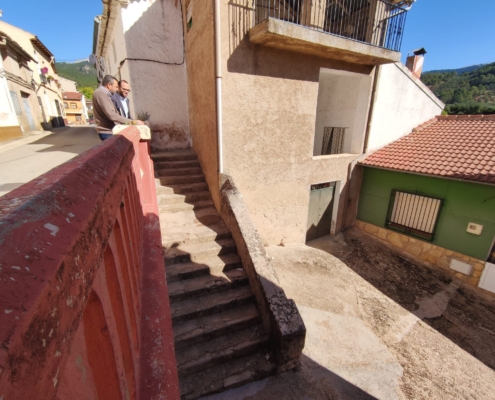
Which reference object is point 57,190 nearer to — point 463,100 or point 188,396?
point 188,396

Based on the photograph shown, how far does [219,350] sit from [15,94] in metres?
18.2

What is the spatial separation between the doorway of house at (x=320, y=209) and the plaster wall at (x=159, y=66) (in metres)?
5.02

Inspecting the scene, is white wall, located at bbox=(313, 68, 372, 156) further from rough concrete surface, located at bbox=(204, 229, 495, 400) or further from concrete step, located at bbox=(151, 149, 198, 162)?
concrete step, located at bbox=(151, 149, 198, 162)

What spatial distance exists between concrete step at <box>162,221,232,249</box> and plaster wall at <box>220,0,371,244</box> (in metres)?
Result: 1.34

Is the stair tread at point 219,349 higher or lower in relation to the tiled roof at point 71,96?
lower

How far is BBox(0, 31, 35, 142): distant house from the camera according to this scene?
39.7 feet

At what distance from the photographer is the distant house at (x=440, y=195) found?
702 centimetres

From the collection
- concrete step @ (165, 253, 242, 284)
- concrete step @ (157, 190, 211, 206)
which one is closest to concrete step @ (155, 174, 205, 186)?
concrete step @ (157, 190, 211, 206)

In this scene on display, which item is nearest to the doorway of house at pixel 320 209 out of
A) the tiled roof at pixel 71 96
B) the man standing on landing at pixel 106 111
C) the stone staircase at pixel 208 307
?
the stone staircase at pixel 208 307

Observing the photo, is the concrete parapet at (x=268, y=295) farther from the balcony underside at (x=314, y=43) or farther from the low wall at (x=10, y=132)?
the low wall at (x=10, y=132)

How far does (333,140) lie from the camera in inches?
390

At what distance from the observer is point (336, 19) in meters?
7.98

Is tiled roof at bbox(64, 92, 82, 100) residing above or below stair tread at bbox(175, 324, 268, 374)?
above

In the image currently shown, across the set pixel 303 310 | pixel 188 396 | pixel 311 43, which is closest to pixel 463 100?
pixel 311 43
